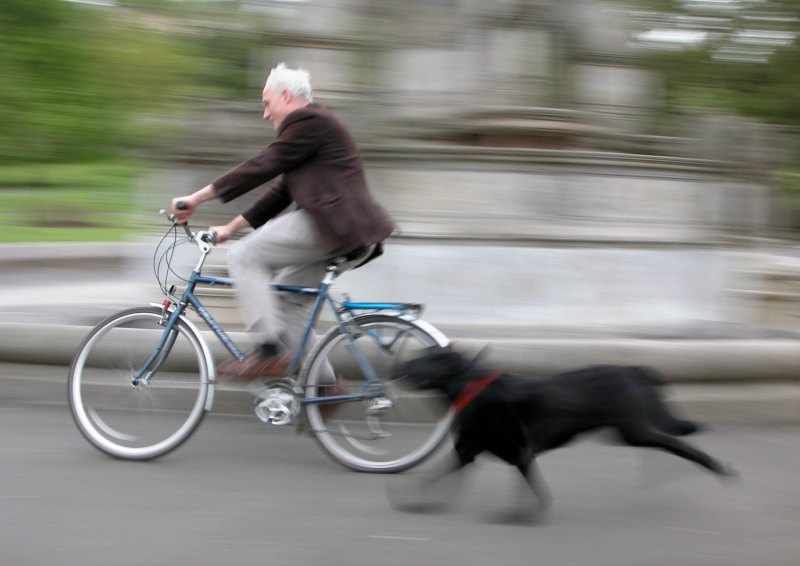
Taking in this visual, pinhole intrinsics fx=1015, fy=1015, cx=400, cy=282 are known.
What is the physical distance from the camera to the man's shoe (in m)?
4.71

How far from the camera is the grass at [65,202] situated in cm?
1421

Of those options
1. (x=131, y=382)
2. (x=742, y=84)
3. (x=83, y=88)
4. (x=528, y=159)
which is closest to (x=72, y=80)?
(x=83, y=88)

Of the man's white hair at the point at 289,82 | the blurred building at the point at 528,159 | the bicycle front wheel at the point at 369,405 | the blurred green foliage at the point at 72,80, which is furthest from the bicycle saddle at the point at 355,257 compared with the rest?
the blurred green foliage at the point at 72,80

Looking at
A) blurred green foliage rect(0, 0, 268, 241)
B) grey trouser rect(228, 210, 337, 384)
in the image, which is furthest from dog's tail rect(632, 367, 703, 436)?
blurred green foliage rect(0, 0, 268, 241)

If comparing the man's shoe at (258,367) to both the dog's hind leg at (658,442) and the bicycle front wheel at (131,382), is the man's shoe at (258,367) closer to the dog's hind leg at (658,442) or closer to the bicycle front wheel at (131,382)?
the bicycle front wheel at (131,382)

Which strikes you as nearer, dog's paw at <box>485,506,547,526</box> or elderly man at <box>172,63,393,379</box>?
dog's paw at <box>485,506,547,526</box>

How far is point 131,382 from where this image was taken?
4.88 metres

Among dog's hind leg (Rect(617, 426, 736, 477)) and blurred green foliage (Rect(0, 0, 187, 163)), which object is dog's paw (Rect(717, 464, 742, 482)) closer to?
dog's hind leg (Rect(617, 426, 736, 477))

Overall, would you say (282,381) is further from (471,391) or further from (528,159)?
(528,159)

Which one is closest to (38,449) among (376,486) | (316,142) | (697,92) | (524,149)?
(376,486)

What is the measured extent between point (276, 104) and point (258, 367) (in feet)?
3.99

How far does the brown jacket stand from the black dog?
821 millimetres

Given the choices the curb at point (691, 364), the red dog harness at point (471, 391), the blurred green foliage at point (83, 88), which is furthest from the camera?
the blurred green foliage at point (83, 88)

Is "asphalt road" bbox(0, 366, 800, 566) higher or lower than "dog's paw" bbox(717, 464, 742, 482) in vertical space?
lower
